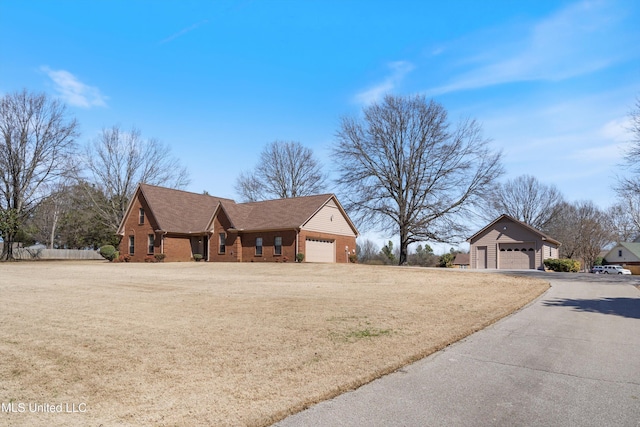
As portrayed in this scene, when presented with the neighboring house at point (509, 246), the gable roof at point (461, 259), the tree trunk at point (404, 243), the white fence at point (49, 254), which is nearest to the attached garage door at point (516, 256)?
the neighboring house at point (509, 246)

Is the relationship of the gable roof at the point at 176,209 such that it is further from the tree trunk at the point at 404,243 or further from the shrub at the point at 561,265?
the shrub at the point at 561,265

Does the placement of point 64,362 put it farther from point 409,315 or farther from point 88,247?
point 88,247

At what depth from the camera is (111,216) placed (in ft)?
182

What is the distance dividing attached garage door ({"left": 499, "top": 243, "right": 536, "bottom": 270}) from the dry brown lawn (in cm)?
2896

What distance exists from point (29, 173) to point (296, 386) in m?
47.8

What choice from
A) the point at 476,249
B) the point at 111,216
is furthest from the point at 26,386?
the point at 111,216

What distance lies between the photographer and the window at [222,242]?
38.6 m

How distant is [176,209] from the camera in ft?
139

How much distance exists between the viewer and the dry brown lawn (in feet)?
16.3

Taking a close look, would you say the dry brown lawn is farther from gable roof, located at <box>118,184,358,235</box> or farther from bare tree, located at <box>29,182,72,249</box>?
bare tree, located at <box>29,182,72,249</box>

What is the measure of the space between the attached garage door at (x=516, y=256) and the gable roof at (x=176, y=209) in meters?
26.1

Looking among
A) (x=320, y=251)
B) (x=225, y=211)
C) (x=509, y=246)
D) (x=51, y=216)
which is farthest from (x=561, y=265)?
(x=51, y=216)

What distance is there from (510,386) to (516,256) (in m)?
39.0

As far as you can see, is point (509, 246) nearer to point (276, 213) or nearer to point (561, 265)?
point (561, 265)
